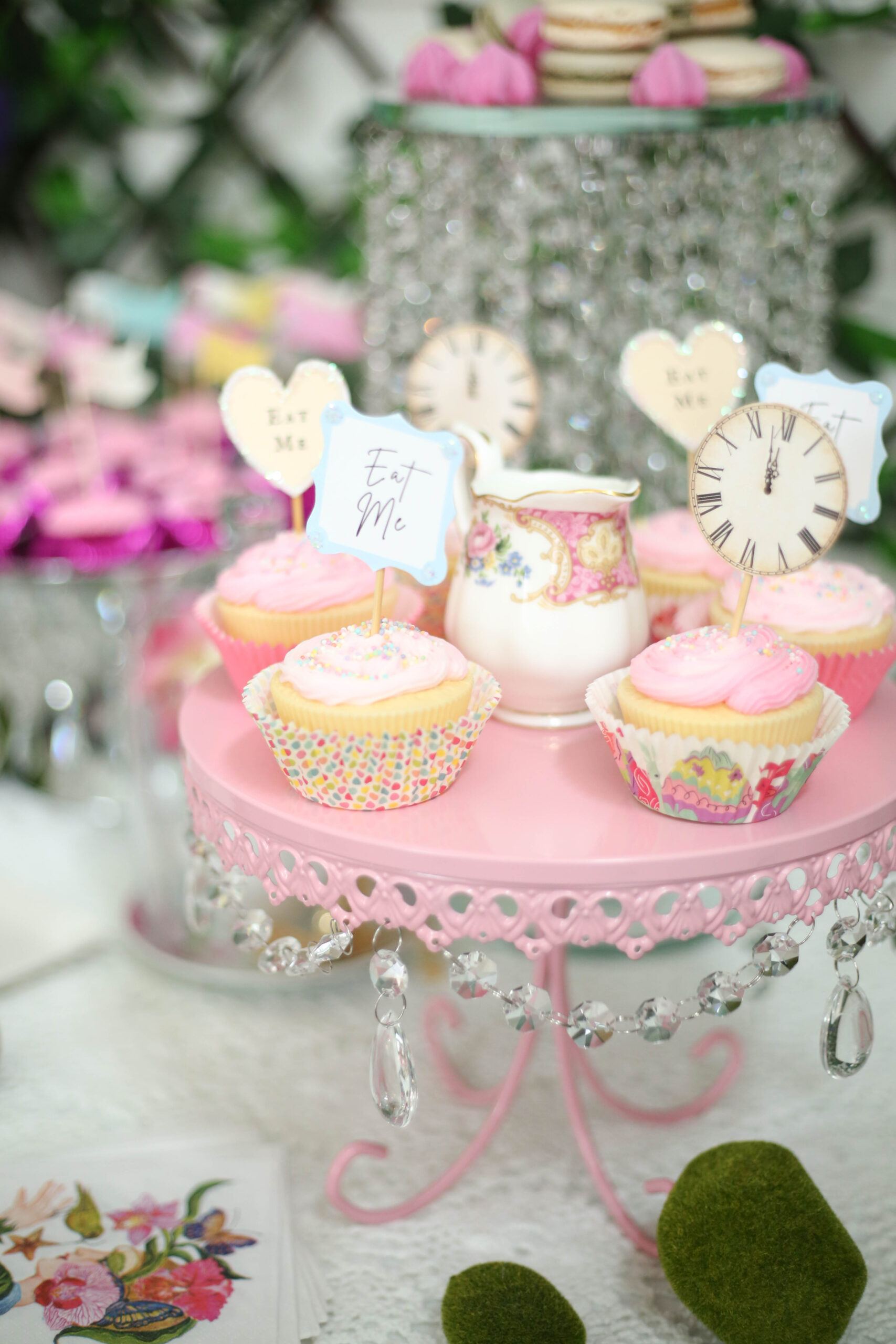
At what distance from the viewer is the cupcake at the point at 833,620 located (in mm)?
1070

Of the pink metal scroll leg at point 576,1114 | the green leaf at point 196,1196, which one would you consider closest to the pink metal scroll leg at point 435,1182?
the pink metal scroll leg at point 576,1114

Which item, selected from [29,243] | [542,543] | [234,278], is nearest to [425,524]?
[542,543]

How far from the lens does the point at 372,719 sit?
939 millimetres

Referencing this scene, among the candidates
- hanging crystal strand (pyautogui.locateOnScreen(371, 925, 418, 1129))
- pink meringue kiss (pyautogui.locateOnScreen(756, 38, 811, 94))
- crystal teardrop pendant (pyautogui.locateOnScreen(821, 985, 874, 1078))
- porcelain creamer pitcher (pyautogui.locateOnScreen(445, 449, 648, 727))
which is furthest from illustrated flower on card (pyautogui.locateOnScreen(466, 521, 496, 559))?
pink meringue kiss (pyautogui.locateOnScreen(756, 38, 811, 94))

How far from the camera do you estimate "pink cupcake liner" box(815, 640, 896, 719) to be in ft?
3.51

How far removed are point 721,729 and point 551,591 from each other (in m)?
0.20

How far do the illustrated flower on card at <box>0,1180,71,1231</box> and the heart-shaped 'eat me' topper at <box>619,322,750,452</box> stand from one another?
3.23ft

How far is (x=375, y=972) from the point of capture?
93 centimetres

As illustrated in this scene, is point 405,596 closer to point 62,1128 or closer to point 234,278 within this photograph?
point 62,1128

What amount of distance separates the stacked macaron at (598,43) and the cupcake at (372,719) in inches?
37.1

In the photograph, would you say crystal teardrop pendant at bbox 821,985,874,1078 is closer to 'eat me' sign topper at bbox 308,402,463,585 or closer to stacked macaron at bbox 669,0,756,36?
'eat me' sign topper at bbox 308,402,463,585

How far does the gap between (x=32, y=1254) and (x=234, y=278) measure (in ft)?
6.29

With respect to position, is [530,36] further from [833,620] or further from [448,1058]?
[448,1058]

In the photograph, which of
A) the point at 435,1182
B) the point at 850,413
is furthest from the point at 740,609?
the point at 435,1182
